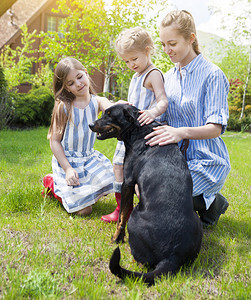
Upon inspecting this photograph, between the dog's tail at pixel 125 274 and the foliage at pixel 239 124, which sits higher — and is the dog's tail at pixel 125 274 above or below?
above

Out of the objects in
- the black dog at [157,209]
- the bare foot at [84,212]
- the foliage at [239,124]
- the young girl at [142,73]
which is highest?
the young girl at [142,73]

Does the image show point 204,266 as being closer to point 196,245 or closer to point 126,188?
point 196,245

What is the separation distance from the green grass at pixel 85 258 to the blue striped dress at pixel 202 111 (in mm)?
619

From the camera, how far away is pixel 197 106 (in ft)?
10.6

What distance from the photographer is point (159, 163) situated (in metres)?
2.63

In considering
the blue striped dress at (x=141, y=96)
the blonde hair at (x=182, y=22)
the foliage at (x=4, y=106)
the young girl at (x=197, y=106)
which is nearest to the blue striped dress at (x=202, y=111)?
the young girl at (x=197, y=106)

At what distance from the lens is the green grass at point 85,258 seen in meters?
2.16

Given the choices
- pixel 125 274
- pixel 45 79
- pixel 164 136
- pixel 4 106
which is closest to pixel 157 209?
pixel 125 274

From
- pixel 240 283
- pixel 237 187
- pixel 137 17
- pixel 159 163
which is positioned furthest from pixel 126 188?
pixel 137 17

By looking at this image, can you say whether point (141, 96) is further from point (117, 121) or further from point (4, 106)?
point (4, 106)

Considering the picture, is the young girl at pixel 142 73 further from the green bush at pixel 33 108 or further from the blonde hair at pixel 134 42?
the green bush at pixel 33 108

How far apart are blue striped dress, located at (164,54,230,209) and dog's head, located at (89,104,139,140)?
→ 0.65m

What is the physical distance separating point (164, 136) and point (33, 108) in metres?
11.8

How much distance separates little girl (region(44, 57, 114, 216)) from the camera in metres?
3.95
